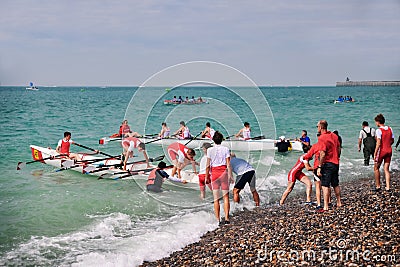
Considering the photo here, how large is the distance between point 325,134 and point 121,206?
20.0 ft

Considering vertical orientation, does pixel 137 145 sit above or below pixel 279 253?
above

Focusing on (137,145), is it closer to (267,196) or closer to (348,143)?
(267,196)

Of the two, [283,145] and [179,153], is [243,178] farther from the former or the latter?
[283,145]

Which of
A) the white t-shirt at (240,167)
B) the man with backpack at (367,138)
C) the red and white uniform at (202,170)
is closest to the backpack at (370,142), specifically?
the man with backpack at (367,138)

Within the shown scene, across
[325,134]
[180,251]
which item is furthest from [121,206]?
[325,134]

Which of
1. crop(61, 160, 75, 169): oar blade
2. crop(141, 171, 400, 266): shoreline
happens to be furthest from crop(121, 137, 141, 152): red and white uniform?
crop(141, 171, 400, 266): shoreline

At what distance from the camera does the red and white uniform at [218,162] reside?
8609 millimetres

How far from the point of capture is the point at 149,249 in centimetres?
780

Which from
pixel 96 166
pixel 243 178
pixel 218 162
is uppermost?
pixel 218 162

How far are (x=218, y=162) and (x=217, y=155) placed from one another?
153mm

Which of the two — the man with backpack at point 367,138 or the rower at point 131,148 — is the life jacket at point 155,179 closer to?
the rower at point 131,148

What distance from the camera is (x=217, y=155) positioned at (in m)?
8.62

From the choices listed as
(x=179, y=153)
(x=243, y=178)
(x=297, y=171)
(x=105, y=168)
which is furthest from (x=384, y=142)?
(x=105, y=168)

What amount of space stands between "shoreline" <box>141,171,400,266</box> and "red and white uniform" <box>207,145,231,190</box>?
1048 millimetres
